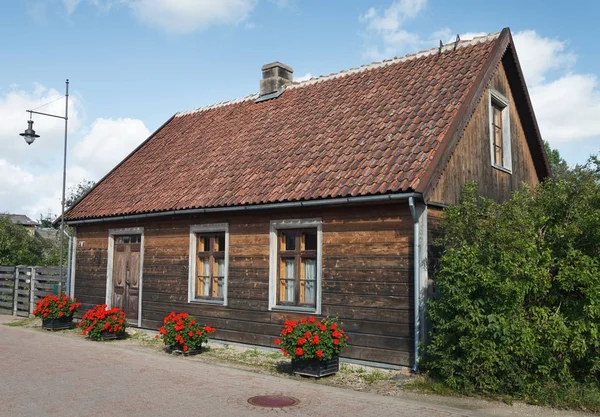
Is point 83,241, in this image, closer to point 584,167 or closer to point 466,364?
point 466,364

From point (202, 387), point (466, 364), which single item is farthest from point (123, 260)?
point (466, 364)

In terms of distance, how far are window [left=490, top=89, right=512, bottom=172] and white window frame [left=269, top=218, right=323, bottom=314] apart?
477 cm

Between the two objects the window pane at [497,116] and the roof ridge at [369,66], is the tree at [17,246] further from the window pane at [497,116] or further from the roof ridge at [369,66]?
the window pane at [497,116]

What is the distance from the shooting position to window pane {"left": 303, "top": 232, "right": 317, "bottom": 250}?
1150 centimetres

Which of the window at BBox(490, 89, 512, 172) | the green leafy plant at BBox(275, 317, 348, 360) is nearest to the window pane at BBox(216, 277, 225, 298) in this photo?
the green leafy plant at BBox(275, 317, 348, 360)

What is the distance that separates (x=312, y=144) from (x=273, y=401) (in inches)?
256

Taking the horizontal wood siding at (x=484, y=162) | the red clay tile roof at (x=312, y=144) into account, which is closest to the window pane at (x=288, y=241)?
the red clay tile roof at (x=312, y=144)

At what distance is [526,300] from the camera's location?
861 centimetres

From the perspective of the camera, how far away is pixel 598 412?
7.49 meters

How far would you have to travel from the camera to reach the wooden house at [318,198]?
10.2 m

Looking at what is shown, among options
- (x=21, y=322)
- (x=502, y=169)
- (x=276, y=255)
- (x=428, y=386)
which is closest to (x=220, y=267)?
(x=276, y=255)

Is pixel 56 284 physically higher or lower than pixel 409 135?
lower

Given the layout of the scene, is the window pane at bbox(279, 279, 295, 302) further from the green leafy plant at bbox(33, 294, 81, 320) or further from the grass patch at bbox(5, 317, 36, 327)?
the grass patch at bbox(5, 317, 36, 327)

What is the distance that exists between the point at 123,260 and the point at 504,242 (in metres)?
10.7
